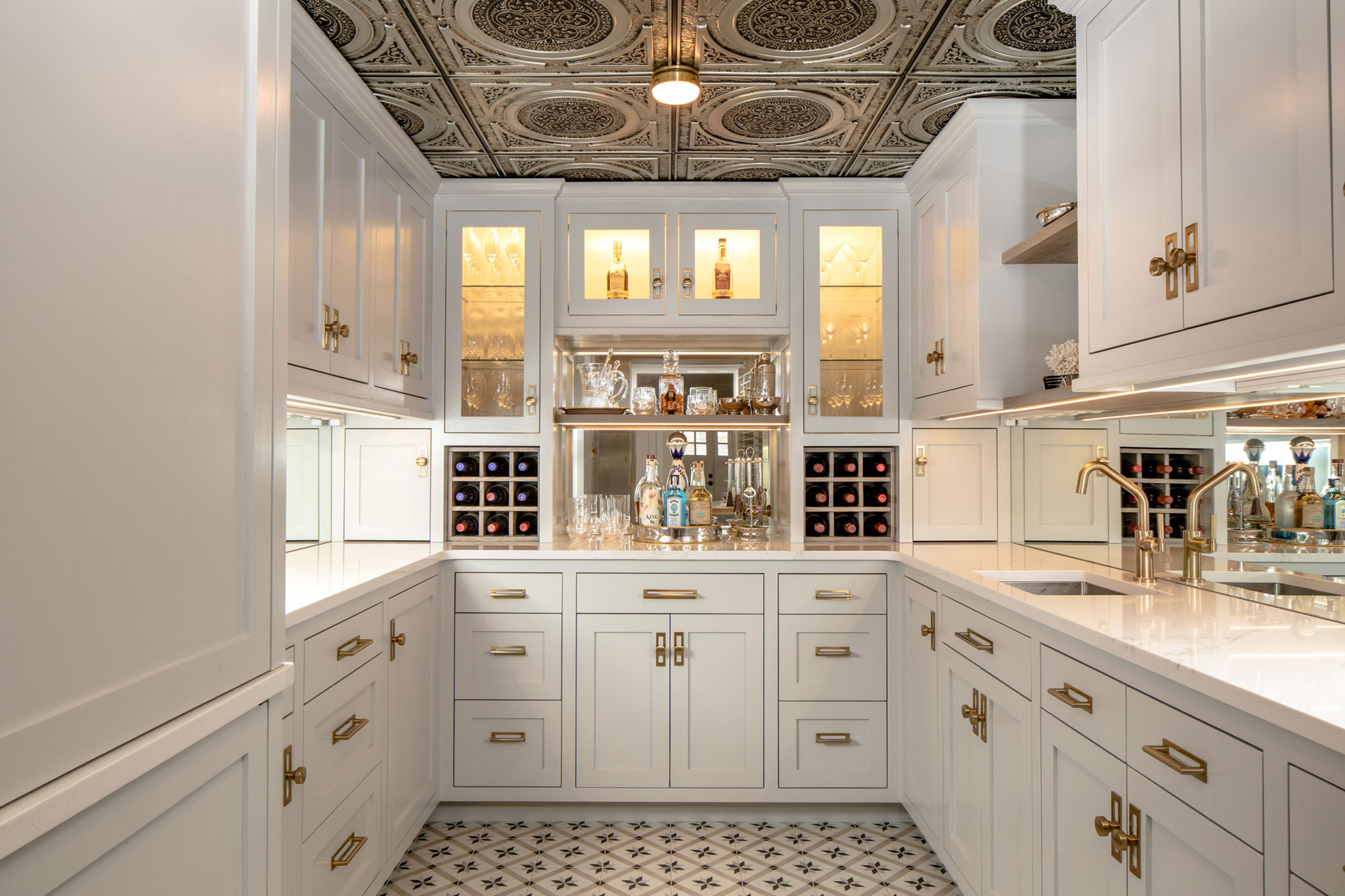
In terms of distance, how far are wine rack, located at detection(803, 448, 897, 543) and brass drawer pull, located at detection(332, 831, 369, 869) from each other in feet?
6.45

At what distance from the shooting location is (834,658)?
275 centimetres

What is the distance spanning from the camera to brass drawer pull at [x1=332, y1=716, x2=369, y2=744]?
187 centimetres

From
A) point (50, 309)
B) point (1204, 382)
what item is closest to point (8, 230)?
point (50, 309)

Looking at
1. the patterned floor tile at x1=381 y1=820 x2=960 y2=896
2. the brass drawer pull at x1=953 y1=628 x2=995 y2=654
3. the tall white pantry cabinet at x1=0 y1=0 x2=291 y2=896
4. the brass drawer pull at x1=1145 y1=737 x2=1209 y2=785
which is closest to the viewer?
the tall white pantry cabinet at x1=0 y1=0 x2=291 y2=896

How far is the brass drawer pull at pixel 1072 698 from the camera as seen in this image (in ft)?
4.82

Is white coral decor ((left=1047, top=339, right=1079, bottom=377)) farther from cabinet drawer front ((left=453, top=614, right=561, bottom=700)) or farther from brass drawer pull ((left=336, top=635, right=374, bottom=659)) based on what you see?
brass drawer pull ((left=336, top=635, right=374, bottom=659))

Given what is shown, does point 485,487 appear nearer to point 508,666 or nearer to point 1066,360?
point 508,666

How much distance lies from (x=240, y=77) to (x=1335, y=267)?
5.11 ft

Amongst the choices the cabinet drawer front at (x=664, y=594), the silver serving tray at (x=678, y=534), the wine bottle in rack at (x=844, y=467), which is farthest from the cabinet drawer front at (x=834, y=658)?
the wine bottle in rack at (x=844, y=467)

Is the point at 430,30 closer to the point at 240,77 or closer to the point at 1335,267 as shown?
the point at 240,77

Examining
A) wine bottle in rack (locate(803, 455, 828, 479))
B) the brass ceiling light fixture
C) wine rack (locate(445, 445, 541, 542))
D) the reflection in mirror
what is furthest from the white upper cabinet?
the reflection in mirror

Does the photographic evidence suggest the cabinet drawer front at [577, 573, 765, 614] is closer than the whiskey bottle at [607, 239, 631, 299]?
Yes

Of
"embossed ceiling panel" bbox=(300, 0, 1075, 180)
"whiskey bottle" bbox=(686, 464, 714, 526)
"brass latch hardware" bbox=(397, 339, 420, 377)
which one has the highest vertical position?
"embossed ceiling panel" bbox=(300, 0, 1075, 180)

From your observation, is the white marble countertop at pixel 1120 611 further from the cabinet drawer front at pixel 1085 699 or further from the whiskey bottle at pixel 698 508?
the whiskey bottle at pixel 698 508
